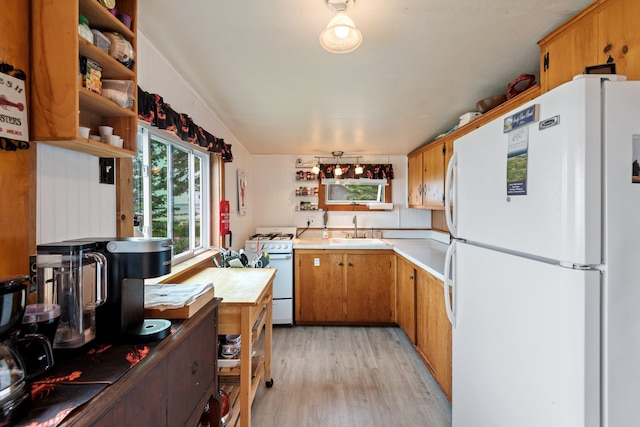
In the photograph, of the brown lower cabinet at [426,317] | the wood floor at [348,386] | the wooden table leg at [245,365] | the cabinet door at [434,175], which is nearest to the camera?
the wooden table leg at [245,365]

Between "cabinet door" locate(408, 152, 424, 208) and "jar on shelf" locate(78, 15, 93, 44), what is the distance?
126 inches

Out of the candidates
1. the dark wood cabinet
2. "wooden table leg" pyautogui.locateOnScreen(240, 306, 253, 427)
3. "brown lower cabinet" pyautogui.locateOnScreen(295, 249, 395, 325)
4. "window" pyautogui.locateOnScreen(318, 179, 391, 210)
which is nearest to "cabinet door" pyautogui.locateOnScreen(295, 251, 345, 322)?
"brown lower cabinet" pyautogui.locateOnScreen(295, 249, 395, 325)

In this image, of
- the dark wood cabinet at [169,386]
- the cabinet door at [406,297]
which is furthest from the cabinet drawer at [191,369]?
the cabinet door at [406,297]

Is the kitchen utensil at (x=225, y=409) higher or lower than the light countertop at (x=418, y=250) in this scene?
lower

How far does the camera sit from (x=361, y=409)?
6.60ft

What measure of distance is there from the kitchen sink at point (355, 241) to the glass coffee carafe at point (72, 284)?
2.79m

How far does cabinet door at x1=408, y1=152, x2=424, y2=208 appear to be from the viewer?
355cm

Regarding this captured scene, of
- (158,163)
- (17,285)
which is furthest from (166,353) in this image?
(158,163)

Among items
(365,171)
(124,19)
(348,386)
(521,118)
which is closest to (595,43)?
(521,118)

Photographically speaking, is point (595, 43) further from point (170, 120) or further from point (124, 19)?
point (170, 120)

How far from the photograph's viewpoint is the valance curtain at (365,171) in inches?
160

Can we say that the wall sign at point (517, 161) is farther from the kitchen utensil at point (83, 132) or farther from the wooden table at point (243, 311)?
the kitchen utensil at point (83, 132)

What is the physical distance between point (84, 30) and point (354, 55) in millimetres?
1210

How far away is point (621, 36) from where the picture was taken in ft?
3.52
